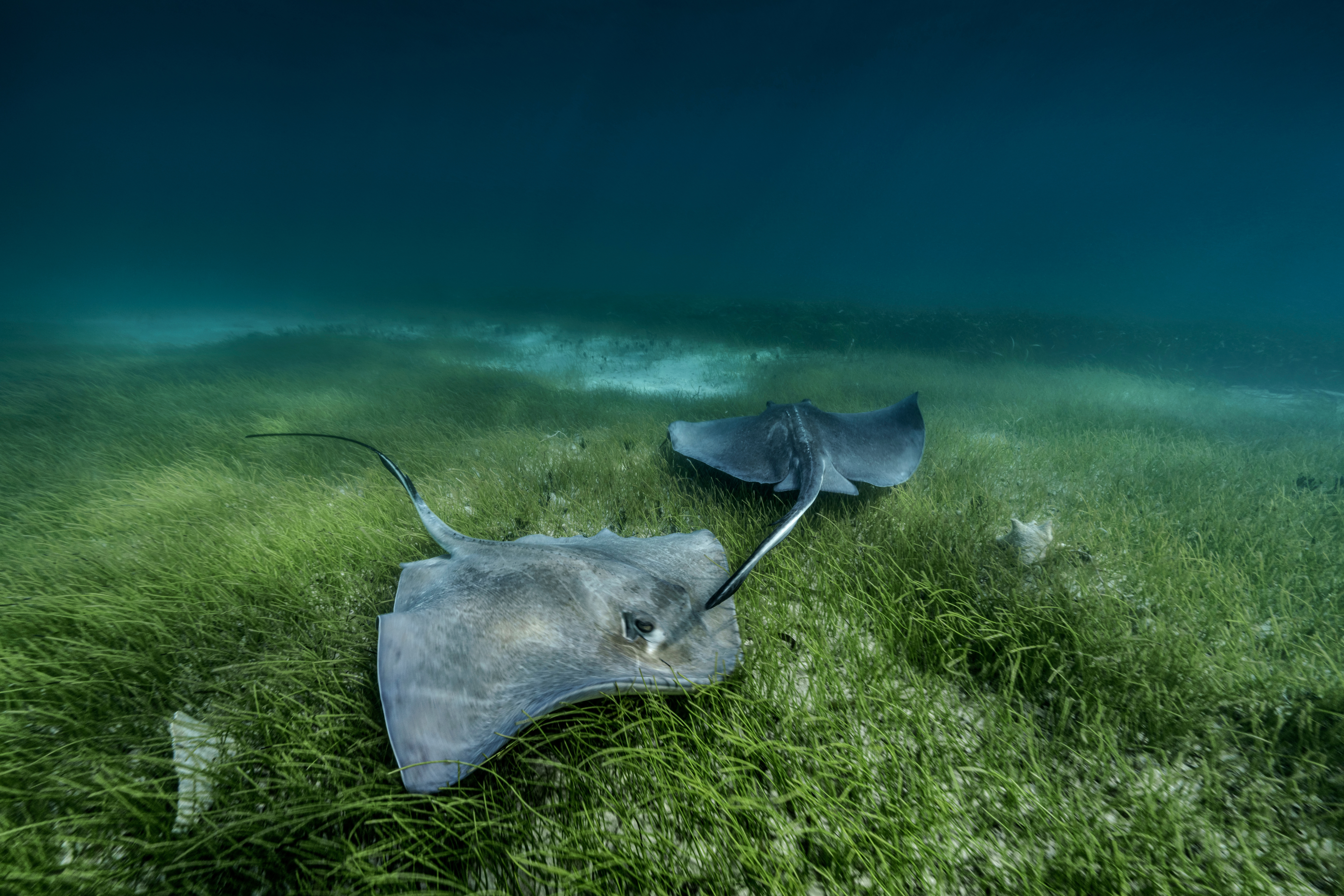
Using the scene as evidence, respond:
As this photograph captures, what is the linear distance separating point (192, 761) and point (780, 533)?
7.43ft

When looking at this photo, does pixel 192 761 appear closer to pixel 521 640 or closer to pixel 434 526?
pixel 521 640

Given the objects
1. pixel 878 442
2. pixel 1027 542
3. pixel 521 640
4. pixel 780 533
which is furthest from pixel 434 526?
pixel 878 442

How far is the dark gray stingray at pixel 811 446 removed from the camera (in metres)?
3.23

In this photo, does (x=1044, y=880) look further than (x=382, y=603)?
No

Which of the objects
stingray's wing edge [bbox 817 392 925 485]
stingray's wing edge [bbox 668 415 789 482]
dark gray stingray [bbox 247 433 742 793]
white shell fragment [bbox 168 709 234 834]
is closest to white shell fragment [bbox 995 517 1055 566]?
stingray's wing edge [bbox 817 392 925 485]

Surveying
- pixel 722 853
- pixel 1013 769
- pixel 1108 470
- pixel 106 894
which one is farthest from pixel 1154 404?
pixel 106 894

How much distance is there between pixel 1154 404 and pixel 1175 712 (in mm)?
11824

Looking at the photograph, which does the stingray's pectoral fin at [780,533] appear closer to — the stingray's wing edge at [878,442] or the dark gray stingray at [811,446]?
the dark gray stingray at [811,446]

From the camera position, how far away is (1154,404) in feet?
31.3

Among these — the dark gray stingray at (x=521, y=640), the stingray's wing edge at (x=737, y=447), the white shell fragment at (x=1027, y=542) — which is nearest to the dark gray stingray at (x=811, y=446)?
the stingray's wing edge at (x=737, y=447)

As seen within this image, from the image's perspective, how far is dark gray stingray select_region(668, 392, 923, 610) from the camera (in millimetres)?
3232

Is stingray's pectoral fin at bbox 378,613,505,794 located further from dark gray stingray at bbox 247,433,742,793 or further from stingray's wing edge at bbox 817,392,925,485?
stingray's wing edge at bbox 817,392,925,485

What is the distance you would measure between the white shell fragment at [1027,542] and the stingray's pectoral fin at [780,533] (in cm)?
87

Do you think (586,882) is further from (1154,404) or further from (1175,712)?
(1154,404)
